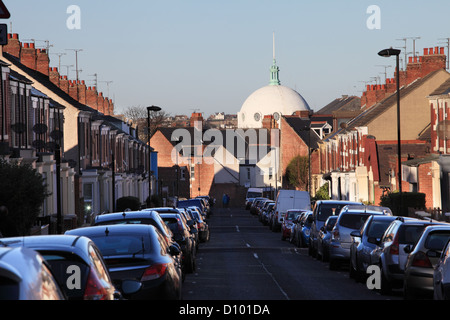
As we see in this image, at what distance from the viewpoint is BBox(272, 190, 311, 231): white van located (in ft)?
174

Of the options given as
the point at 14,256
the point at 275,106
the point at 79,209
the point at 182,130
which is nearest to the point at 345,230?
the point at 14,256

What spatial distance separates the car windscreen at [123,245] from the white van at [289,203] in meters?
39.7

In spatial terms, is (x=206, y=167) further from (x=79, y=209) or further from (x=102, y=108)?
(x=79, y=209)

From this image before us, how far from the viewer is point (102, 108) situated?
251 ft

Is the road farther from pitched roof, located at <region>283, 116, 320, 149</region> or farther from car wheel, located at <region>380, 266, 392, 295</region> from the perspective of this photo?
pitched roof, located at <region>283, 116, 320, 149</region>

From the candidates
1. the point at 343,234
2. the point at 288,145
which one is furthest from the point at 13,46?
the point at 288,145

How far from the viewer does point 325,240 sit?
27000 millimetres

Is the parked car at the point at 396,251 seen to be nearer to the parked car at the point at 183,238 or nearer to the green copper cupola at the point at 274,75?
the parked car at the point at 183,238

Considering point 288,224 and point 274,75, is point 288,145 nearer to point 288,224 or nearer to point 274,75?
point 288,224

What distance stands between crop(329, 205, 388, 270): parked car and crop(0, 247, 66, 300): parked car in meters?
18.6

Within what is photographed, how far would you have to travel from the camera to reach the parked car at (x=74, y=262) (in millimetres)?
8727

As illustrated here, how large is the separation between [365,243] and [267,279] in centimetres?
251

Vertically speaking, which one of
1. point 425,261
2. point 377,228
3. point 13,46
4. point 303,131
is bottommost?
point 425,261

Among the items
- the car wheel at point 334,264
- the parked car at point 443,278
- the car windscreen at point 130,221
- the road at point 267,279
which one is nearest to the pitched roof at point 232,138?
the road at point 267,279
